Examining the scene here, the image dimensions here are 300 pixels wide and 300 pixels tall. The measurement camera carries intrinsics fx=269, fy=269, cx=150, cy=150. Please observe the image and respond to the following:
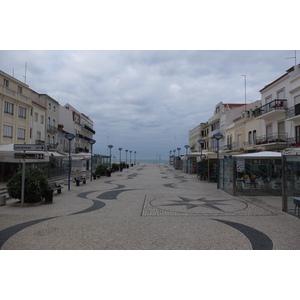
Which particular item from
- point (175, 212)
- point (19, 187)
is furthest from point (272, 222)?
point (19, 187)

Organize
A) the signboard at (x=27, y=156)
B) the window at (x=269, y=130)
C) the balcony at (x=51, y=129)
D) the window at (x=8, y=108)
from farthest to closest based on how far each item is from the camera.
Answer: the balcony at (x=51, y=129) < the window at (x=8, y=108) < the window at (x=269, y=130) < the signboard at (x=27, y=156)

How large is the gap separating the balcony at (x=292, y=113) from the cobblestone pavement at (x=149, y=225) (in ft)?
45.6

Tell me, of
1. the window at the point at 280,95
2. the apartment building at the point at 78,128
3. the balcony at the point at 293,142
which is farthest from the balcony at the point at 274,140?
the apartment building at the point at 78,128

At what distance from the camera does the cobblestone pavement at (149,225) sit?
5731mm

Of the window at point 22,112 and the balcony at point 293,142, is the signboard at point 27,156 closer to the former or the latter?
the balcony at point 293,142

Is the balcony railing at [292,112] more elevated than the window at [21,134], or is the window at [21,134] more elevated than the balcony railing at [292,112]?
the balcony railing at [292,112]

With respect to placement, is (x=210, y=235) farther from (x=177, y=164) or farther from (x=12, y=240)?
(x=177, y=164)

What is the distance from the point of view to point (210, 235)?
6371 millimetres

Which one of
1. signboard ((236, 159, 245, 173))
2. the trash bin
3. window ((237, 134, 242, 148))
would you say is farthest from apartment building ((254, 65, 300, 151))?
the trash bin

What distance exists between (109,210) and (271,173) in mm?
8690

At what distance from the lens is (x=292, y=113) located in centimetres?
2319

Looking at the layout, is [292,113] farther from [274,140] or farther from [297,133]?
[274,140]

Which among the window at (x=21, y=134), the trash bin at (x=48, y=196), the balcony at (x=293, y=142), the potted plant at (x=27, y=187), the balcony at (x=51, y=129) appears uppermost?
the balcony at (x=51, y=129)

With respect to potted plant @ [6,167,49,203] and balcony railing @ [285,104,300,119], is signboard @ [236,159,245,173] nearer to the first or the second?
potted plant @ [6,167,49,203]
